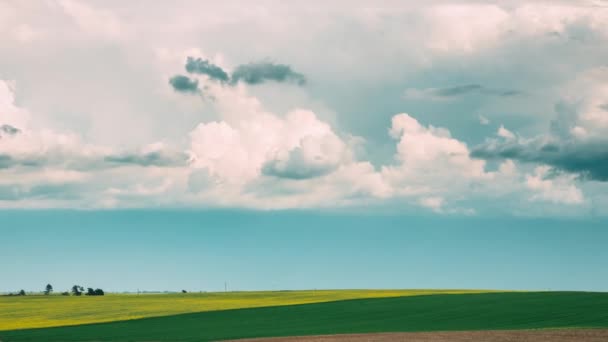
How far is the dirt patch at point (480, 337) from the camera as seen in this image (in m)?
47.9

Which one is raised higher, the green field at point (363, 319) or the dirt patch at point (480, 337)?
the green field at point (363, 319)

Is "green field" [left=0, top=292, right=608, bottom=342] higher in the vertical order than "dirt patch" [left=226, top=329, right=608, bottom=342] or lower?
higher

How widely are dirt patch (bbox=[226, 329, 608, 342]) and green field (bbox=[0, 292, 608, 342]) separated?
4.80 metres

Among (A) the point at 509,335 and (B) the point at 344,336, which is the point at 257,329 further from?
(A) the point at 509,335

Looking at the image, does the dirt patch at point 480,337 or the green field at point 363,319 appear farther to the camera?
the green field at point 363,319

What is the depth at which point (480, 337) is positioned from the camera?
5022 cm

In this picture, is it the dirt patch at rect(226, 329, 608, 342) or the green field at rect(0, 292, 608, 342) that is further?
the green field at rect(0, 292, 608, 342)

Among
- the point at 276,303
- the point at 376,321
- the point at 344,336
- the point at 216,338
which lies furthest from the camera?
the point at 276,303

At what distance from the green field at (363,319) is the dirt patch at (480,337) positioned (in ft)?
15.7

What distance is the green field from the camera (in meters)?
61.7

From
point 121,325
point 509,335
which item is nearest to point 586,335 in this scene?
point 509,335

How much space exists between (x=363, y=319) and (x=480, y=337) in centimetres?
2501

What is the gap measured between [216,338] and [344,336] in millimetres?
10429

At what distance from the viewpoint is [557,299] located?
83250mm
